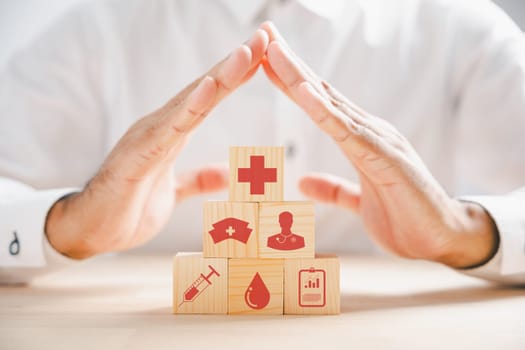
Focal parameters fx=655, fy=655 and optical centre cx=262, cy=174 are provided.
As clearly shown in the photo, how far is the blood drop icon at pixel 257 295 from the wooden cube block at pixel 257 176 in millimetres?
125

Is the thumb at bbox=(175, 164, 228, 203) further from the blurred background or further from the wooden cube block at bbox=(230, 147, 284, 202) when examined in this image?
the blurred background

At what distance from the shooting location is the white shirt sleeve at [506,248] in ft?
3.76

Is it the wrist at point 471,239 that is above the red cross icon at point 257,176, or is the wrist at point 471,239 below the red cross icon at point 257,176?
below

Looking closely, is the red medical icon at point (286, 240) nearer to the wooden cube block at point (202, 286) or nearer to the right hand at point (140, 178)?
the wooden cube block at point (202, 286)

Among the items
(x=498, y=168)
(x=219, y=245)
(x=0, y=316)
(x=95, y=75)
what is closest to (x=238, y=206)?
(x=219, y=245)

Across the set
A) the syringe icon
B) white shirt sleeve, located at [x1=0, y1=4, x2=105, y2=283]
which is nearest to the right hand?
the syringe icon

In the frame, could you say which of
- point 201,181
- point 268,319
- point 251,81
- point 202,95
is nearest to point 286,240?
point 268,319

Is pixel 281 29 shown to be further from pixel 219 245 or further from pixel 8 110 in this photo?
pixel 219 245

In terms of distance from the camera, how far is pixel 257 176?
0.99m

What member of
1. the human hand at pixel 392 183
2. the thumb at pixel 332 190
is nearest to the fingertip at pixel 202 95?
the human hand at pixel 392 183

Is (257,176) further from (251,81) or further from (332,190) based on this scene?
(251,81)

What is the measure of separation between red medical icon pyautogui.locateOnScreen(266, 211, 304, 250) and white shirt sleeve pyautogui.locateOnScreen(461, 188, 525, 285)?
0.38m

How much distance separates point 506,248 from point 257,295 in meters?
Answer: 0.47

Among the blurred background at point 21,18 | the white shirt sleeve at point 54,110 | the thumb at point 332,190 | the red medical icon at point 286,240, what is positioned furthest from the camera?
the blurred background at point 21,18
